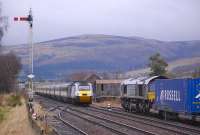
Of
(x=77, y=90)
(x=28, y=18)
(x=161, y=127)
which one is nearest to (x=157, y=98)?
(x=161, y=127)

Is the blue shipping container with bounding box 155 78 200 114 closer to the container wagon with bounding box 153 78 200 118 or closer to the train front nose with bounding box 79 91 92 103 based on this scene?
the container wagon with bounding box 153 78 200 118

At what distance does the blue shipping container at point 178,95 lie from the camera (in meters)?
33.1

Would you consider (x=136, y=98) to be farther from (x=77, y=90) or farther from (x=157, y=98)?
(x=77, y=90)

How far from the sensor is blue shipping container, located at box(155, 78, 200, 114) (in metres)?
33.1

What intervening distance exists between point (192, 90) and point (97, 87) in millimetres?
54413

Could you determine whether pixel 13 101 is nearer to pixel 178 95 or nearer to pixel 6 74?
pixel 6 74

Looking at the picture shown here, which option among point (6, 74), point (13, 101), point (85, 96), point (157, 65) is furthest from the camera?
point (6, 74)

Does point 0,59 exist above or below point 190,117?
above

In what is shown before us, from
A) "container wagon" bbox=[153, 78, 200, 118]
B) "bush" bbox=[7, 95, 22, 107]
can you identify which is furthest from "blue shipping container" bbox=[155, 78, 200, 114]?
"bush" bbox=[7, 95, 22, 107]

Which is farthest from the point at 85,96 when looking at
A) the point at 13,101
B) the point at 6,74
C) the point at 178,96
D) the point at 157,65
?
the point at 178,96

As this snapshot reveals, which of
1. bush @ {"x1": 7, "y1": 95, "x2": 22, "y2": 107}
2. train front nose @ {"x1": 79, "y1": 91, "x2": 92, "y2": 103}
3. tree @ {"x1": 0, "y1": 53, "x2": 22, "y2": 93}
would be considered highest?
tree @ {"x1": 0, "y1": 53, "x2": 22, "y2": 93}

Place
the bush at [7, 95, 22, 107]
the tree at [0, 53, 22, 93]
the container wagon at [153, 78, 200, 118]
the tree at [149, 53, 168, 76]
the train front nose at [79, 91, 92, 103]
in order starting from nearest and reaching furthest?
the container wagon at [153, 78, 200, 118]
the train front nose at [79, 91, 92, 103]
the bush at [7, 95, 22, 107]
the tree at [149, 53, 168, 76]
the tree at [0, 53, 22, 93]

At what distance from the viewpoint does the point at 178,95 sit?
3544cm

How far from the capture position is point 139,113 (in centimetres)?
4806
